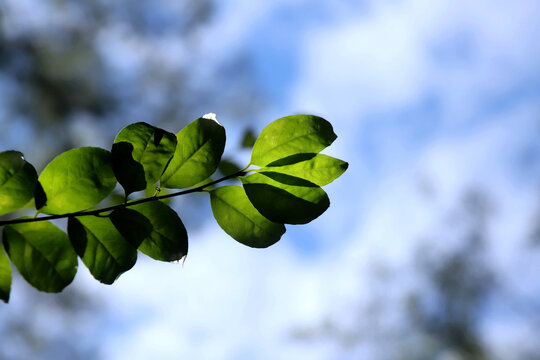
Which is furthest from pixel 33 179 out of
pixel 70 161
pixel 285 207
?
pixel 285 207

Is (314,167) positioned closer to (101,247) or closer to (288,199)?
(288,199)

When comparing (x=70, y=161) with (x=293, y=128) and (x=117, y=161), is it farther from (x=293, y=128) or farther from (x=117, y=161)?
(x=293, y=128)

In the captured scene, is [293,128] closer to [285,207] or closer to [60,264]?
[285,207]

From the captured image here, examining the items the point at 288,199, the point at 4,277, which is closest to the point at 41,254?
the point at 4,277

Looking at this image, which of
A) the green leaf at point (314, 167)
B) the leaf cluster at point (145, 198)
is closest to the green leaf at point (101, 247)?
the leaf cluster at point (145, 198)

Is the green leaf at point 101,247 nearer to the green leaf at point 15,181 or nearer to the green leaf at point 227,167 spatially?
the green leaf at point 15,181

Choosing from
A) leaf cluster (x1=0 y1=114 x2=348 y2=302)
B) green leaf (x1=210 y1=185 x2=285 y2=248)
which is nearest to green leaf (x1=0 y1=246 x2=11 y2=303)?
leaf cluster (x1=0 y1=114 x2=348 y2=302)
